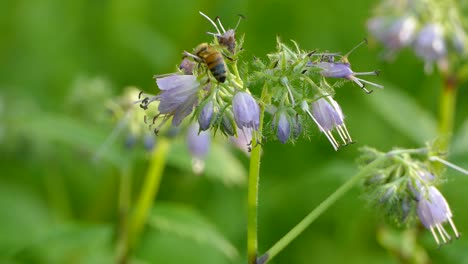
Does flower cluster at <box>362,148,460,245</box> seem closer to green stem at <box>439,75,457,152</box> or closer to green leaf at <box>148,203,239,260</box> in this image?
green leaf at <box>148,203,239,260</box>

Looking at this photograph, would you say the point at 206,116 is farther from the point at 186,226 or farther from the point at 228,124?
the point at 186,226

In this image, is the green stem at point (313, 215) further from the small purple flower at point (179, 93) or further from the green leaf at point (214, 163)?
the green leaf at point (214, 163)

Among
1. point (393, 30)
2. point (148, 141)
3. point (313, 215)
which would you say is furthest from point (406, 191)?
point (393, 30)

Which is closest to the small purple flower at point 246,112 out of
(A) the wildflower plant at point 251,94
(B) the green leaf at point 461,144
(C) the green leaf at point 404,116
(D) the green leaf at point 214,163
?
(A) the wildflower plant at point 251,94

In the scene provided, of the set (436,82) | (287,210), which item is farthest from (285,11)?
(287,210)

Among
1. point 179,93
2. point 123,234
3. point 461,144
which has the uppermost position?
point 179,93

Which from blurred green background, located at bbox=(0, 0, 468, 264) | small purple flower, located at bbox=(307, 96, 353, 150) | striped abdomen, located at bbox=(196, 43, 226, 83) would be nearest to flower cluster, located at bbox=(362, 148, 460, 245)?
small purple flower, located at bbox=(307, 96, 353, 150)

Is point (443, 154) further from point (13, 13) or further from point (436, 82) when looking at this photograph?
point (13, 13)
